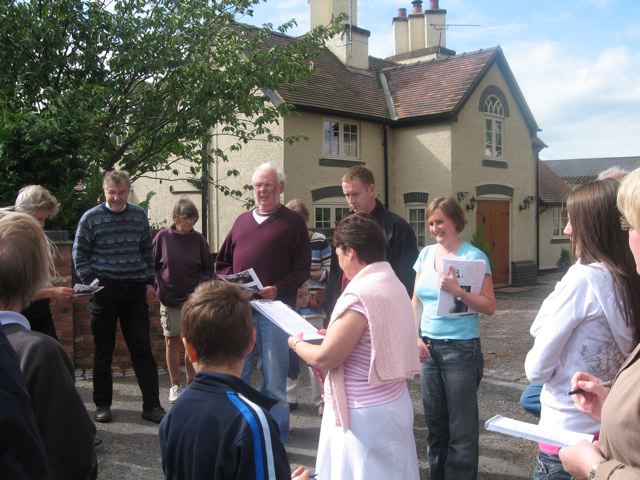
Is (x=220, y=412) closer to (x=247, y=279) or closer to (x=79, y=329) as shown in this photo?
(x=247, y=279)

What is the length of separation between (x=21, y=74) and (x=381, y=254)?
7130mm

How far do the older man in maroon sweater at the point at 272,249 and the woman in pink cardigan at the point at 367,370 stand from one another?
145 centimetres

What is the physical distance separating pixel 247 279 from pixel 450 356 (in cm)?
156

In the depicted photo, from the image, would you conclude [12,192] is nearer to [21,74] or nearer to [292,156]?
[21,74]

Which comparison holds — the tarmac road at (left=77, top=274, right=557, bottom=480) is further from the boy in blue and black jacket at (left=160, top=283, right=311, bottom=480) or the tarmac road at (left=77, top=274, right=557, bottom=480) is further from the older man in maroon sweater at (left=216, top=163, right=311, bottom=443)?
the boy in blue and black jacket at (left=160, top=283, right=311, bottom=480)

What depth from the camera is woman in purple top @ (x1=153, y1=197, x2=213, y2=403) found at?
5758mm

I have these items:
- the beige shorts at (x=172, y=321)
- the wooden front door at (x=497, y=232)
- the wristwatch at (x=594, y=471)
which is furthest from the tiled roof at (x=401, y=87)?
the wristwatch at (x=594, y=471)

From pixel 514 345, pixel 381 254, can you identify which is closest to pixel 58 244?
pixel 381 254

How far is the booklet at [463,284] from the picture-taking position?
3.43 metres

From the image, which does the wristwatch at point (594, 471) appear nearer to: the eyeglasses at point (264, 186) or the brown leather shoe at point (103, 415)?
the eyeglasses at point (264, 186)

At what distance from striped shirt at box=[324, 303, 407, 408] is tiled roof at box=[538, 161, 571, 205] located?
1966 cm

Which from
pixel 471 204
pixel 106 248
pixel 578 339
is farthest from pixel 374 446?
pixel 471 204

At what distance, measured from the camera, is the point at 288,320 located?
3.31 metres

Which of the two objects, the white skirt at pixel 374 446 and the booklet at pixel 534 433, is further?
the white skirt at pixel 374 446
